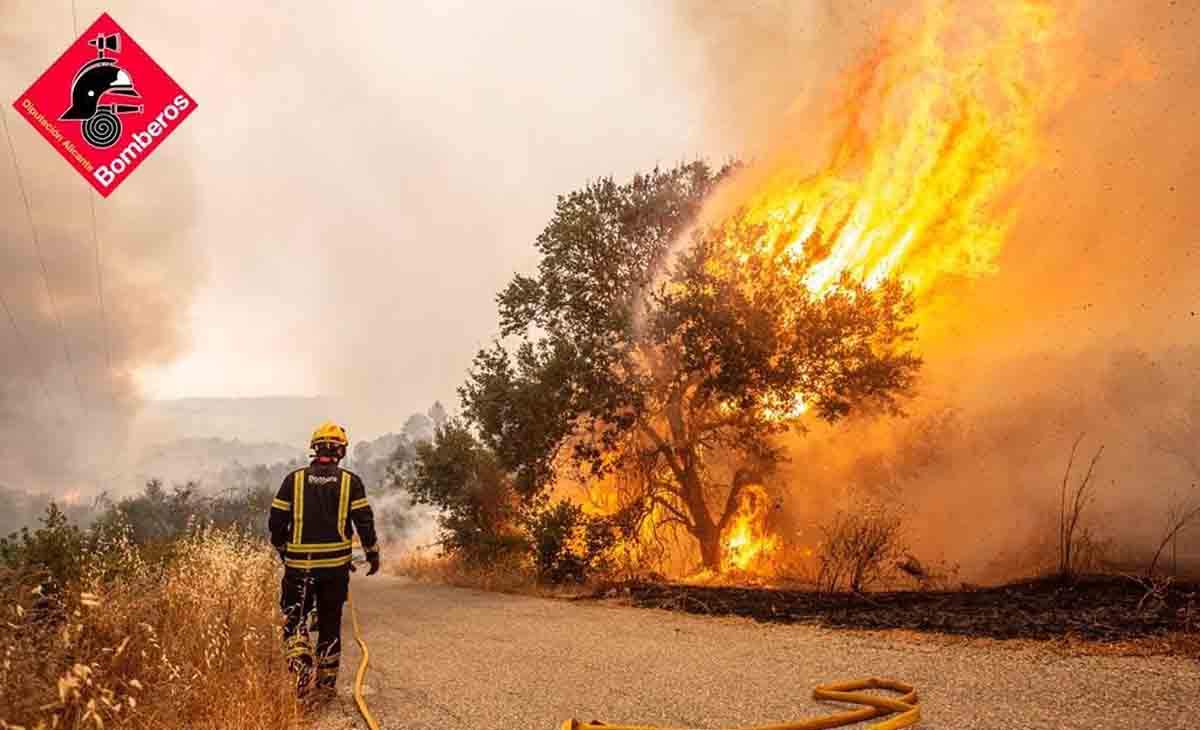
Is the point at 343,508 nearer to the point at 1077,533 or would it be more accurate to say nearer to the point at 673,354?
the point at 673,354

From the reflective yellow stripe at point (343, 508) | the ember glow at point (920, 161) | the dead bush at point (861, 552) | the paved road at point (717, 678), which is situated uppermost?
Answer: the ember glow at point (920, 161)

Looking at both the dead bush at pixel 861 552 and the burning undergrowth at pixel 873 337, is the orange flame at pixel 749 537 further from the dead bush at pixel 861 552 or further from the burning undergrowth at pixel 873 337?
the dead bush at pixel 861 552

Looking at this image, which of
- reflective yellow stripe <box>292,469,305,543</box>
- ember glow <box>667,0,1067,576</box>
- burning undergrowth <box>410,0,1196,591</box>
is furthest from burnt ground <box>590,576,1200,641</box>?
reflective yellow stripe <box>292,469,305,543</box>

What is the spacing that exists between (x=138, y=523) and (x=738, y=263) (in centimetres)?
6457

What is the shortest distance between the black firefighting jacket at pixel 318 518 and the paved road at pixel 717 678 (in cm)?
149

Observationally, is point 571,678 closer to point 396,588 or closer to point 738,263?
point 738,263

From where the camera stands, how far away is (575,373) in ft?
63.9

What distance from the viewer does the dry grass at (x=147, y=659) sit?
5164mm

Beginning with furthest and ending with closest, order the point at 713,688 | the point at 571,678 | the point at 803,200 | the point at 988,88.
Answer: the point at 803,200 → the point at 988,88 → the point at 571,678 → the point at 713,688

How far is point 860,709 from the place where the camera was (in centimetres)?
645

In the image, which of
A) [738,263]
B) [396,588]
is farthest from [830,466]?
[396,588]

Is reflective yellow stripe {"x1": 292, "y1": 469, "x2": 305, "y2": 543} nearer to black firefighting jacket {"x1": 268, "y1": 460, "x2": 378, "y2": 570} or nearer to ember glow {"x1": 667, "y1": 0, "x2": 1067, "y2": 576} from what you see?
black firefighting jacket {"x1": 268, "y1": 460, "x2": 378, "y2": 570}

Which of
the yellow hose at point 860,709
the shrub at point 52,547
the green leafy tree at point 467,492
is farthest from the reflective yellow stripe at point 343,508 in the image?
the green leafy tree at point 467,492

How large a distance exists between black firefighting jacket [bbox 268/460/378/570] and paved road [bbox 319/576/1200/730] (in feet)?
4.89
